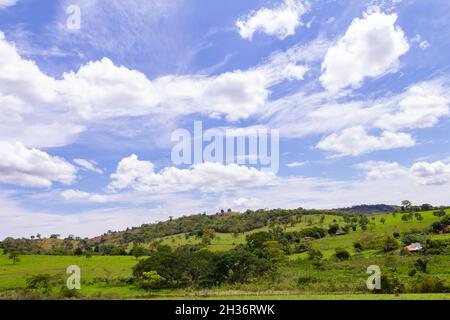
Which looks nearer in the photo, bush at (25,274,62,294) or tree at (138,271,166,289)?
bush at (25,274,62,294)

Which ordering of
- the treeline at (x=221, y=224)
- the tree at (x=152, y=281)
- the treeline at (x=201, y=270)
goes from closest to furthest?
the tree at (x=152, y=281) < the treeline at (x=201, y=270) < the treeline at (x=221, y=224)

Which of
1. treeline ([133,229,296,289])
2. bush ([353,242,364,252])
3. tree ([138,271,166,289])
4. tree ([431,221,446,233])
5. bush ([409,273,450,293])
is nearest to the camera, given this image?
bush ([409,273,450,293])

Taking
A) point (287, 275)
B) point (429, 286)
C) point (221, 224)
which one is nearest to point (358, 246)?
point (287, 275)

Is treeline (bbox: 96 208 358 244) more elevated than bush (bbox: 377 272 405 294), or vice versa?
bush (bbox: 377 272 405 294)

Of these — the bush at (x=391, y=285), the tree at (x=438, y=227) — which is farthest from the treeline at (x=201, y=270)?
the tree at (x=438, y=227)

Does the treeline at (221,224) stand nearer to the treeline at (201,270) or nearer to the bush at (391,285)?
the treeline at (201,270)

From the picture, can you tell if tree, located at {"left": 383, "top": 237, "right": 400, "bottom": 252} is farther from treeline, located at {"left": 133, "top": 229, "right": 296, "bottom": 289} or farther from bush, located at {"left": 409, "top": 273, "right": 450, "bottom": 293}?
bush, located at {"left": 409, "top": 273, "right": 450, "bottom": 293}

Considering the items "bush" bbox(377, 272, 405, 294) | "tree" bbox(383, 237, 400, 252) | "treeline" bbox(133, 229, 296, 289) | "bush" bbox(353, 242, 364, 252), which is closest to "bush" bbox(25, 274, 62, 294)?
"treeline" bbox(133, 229, 296, 289)

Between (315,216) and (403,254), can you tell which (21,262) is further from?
(315,216)

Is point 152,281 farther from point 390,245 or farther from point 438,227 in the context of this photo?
point 438,227

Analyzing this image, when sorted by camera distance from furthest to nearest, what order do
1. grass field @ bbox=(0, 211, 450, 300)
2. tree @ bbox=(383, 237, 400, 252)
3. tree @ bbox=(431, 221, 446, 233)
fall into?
tree @ bbox=(431, 221, 446, 233) → tree @ bbox=(383, 237, 400, 252) → grass field @ bbox=(0, 211, 450, 300)

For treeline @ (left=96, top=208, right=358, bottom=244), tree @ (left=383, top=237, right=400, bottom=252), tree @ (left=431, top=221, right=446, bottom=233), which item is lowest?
treeline @ (left=96, top=208, right=358, bottom=244)
